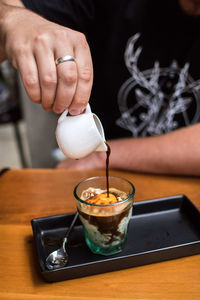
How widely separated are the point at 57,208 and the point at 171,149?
54 centimetres

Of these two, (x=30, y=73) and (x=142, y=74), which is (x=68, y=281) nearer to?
(x=30, y=73)

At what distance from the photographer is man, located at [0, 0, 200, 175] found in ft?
4.04

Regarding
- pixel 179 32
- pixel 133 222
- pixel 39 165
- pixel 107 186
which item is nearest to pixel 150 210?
pixel 133 222

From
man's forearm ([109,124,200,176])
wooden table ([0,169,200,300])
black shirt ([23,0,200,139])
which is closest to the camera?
wooden table ([0,169,200,300])

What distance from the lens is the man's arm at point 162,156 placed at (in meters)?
1.19

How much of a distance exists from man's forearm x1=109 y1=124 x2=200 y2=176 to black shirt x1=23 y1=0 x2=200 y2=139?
0.35 metres

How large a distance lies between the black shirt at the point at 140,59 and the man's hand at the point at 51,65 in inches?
23.6

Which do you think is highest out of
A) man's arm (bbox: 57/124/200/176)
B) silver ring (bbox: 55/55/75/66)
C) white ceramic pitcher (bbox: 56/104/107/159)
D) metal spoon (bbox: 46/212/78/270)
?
silver ring (bbox: 55/55/75/66)

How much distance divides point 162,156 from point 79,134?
0.57m

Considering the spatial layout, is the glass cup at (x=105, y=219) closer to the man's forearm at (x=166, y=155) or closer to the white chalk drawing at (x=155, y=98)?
the man's forearm at (x=166, y=155)

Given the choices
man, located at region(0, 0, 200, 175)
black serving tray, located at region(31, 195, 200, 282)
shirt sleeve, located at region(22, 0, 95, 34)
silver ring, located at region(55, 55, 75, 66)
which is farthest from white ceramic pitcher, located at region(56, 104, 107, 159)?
shirt sleeve, located at region(22, 0, 95, 34)

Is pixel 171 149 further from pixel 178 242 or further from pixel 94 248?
pixel 94 248

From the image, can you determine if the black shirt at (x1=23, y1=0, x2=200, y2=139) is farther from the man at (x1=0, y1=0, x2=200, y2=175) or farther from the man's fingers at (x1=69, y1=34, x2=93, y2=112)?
the man's fingers at (x1=69, y1=34, x2=93, y2=112)

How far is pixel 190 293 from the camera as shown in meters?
0.70
